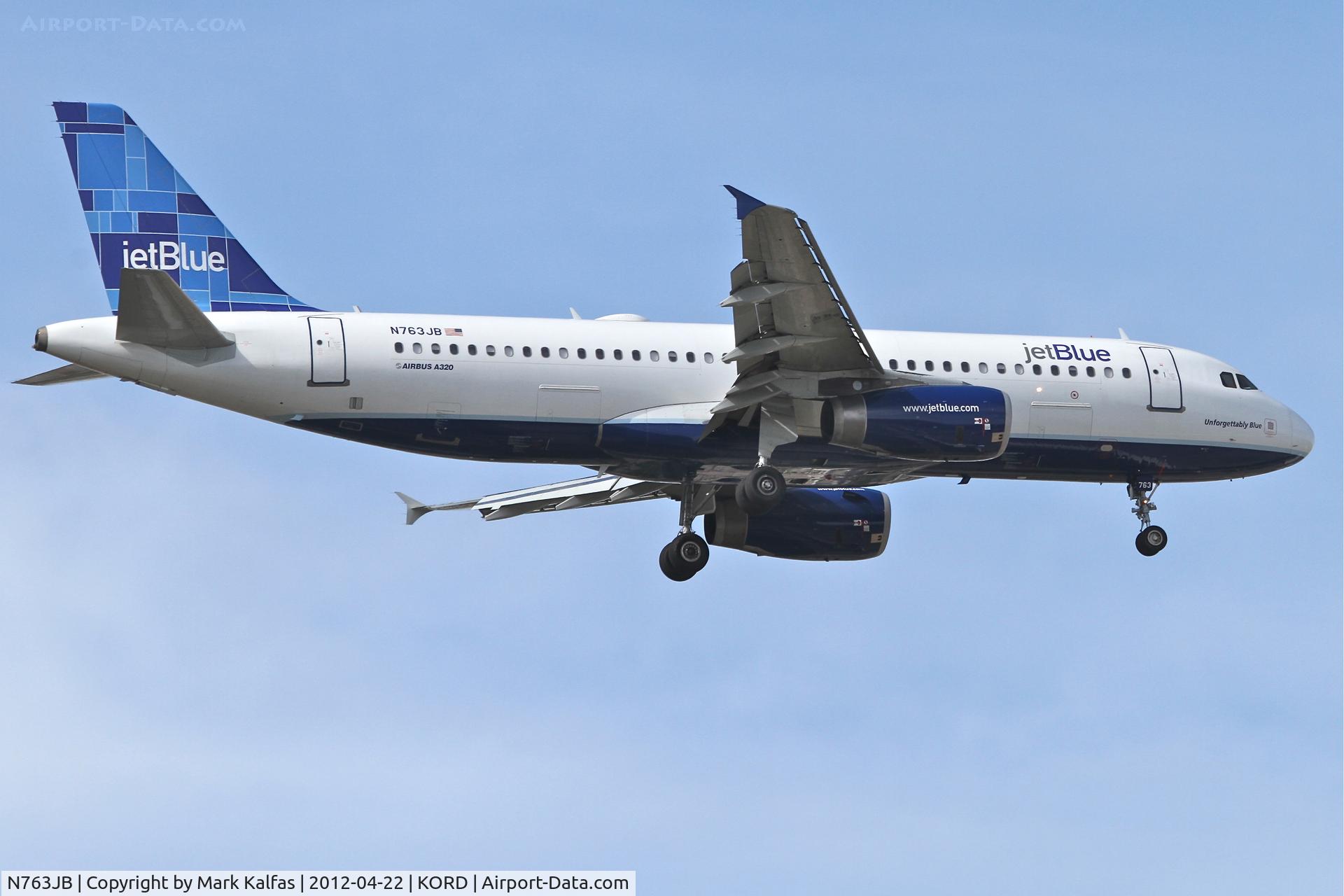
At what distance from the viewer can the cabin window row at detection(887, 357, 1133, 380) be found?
3462cm

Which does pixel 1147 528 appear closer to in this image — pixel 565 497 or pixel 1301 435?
pixel 1301 435

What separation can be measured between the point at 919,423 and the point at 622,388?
5096 millimetres

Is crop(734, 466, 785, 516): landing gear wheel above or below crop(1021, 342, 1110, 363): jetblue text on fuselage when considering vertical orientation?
below

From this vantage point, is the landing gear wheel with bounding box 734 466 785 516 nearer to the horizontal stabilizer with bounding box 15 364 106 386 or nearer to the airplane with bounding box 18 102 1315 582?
the airplane with bounding box 18 102 1315 582

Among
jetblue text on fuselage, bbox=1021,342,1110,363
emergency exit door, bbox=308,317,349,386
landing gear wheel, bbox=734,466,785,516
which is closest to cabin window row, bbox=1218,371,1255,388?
jetblue text on fuselage, bbox=1021,342,1110,363

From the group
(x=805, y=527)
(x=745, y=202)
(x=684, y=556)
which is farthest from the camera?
(x=805, y=527)

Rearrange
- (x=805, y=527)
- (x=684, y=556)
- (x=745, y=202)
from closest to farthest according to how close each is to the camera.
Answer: (x=745, y=202), (x=684, y=556), (x=805, y=527)

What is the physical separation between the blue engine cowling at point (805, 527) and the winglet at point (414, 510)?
18.3 ft

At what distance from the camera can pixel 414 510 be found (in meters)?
37.2

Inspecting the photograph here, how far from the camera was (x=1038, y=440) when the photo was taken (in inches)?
1382

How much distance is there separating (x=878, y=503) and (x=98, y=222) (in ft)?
51.8

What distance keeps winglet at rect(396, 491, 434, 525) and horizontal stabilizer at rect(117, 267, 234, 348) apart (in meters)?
7.07

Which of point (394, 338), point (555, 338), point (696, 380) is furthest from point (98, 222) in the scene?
point (696, 380)

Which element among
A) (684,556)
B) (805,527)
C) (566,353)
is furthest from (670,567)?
(566,353)
